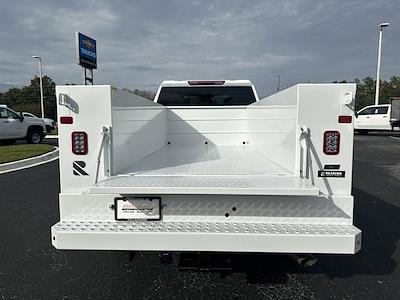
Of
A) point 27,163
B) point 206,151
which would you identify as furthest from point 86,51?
point 206,151

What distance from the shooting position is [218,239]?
257 cm

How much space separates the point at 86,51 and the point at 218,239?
2133 centimetres

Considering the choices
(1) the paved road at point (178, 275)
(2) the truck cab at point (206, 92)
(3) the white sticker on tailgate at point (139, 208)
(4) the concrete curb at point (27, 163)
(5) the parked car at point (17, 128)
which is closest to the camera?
(3) the white sticker on tailgate at point (139, 208)

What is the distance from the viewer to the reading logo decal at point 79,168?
9.70 feet

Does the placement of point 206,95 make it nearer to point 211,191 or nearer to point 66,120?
point 66,120

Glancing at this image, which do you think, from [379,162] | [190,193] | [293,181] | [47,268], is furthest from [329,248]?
[379,162]

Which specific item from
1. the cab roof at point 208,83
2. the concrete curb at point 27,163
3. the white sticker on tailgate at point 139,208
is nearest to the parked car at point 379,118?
the cab roof at point 208,83

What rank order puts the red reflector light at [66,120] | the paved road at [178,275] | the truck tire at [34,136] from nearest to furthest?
the red reflector light at [66,120] < the paved road at [178,275] < the truck tire at [34,136]

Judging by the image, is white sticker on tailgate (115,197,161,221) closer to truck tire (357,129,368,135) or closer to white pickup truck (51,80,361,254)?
white pickup truck (51,80,361,254)

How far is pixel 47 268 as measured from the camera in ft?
12.1

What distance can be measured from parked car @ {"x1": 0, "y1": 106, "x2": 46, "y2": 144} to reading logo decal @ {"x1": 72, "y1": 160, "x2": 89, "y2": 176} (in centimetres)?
1628

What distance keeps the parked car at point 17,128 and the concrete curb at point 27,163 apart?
5.93 meters

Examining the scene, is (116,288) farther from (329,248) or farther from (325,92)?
(325,92)

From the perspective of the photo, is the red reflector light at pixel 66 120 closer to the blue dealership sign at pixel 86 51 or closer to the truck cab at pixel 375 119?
the blue dealership sign at pixel 86 51
